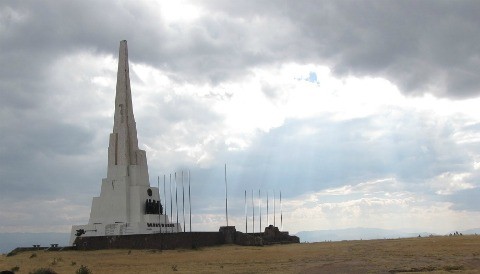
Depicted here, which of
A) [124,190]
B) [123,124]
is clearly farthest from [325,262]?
[123,124]

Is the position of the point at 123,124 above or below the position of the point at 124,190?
above

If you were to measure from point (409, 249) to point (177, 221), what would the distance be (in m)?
27.9

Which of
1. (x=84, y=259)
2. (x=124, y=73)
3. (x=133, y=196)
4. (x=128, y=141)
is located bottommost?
(x=84, y=259)

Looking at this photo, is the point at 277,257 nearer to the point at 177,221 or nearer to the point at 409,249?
the point at 409,249

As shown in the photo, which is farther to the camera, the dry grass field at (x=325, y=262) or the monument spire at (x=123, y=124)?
the monument spire at (x=123, y=124)

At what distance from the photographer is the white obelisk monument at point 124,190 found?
51.2 metres

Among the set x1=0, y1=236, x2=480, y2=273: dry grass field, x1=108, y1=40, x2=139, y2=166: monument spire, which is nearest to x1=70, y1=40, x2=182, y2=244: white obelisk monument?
x1=108, y1=40, x2=139, y2=166: monument spire

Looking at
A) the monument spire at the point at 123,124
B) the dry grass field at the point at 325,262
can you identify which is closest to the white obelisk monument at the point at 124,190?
the monument spire at the point at 123,124

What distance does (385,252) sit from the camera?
1280 inches

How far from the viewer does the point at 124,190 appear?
171ft

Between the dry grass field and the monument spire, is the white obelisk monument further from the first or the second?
the dry grass field

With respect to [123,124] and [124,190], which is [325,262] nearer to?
[124,190]

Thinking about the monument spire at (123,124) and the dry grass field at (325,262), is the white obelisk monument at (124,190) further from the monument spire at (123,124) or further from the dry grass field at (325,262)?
the dry grass field at (325,262)

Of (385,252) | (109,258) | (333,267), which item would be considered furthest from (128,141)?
(333,267)
